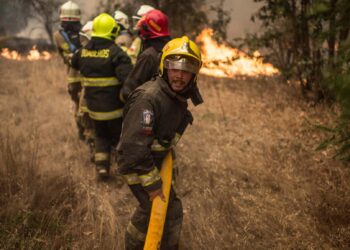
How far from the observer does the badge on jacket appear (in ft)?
8.36

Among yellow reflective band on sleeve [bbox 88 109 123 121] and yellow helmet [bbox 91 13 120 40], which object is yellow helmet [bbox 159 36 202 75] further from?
yellow reflective band on sleeve [bbox 88 109 123 121]

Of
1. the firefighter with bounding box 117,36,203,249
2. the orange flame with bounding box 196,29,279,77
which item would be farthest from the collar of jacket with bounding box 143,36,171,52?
the orange flame with bounding box 196,29,279,77

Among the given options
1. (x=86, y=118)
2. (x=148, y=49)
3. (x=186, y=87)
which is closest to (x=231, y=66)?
(x=86, y=118)

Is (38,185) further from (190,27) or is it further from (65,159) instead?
(190,27)

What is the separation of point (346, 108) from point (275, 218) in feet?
7.80

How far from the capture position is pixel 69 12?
572 cm

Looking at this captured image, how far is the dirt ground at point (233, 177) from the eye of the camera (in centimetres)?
353

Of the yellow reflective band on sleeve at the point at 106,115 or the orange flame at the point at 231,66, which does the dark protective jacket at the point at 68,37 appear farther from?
the orange flame at the point at 231,66

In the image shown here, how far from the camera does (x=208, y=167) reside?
501 cm

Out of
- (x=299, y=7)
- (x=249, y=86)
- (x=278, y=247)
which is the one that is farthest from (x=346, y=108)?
(x=249, y=86)

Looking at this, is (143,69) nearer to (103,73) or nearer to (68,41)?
(103,73)

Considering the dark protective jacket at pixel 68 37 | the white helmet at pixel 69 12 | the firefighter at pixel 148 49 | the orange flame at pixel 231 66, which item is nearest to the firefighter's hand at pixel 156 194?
the firefighter at pixel 148 49

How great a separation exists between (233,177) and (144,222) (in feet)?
6.51

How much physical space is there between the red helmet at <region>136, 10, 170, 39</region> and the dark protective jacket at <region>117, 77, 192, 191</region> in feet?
4.92
